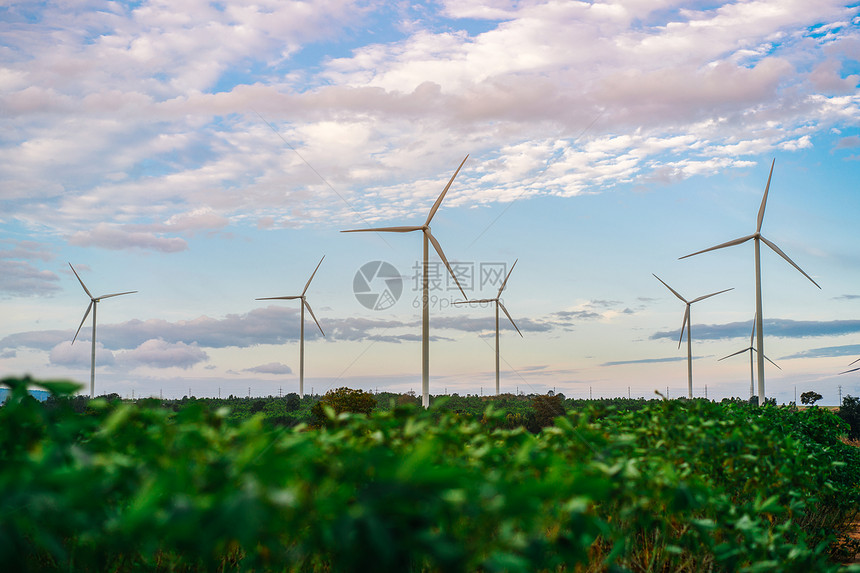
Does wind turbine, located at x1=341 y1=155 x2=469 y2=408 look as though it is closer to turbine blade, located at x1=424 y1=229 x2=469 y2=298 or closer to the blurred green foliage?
turbine blade, located at x1=424 y1=229 x2=469 y2=298

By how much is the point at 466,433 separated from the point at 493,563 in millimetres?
2436

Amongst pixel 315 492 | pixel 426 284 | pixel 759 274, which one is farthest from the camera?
pixel 759 274

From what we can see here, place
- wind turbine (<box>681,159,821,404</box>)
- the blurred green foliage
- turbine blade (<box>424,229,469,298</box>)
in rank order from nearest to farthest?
the blurred green foliage → turbine blade (<box>424,229,469,298</box>) → wind turbine (<box>681,159,821,404</box>)

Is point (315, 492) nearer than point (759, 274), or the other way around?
point (315, 492)

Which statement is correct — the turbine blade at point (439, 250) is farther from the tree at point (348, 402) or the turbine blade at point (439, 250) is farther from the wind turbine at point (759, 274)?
the wind turbine at point (759, 274)

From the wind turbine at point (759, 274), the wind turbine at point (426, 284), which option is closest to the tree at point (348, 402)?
the wind turbine at point (426, 284)

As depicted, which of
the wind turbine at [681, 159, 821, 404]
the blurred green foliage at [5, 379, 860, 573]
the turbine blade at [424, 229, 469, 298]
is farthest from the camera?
the wind turbine at [681, 159, 821, 404]

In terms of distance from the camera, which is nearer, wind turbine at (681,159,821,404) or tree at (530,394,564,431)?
tree at (530,394,564,431)

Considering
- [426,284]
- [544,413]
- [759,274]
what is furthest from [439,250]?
[759,274]

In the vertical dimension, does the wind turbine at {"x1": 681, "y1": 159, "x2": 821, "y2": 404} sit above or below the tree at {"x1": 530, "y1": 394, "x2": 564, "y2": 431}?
above

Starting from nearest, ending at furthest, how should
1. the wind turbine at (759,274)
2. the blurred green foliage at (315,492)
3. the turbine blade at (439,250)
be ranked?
the blurred green foliage at (315,492) → the turbine blade at (439,250) → the wind turbine at (759,274)

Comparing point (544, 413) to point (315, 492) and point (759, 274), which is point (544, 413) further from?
point (315, 492)

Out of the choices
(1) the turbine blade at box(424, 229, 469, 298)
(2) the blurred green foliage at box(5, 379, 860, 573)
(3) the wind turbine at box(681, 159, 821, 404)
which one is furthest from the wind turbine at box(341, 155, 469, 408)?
(2) the blurred green foliage at box(5, 379, 860, 573)

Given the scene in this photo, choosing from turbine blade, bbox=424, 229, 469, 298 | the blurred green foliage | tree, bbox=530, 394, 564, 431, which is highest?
turbine blade, bbox=424, 229, 469, 298
